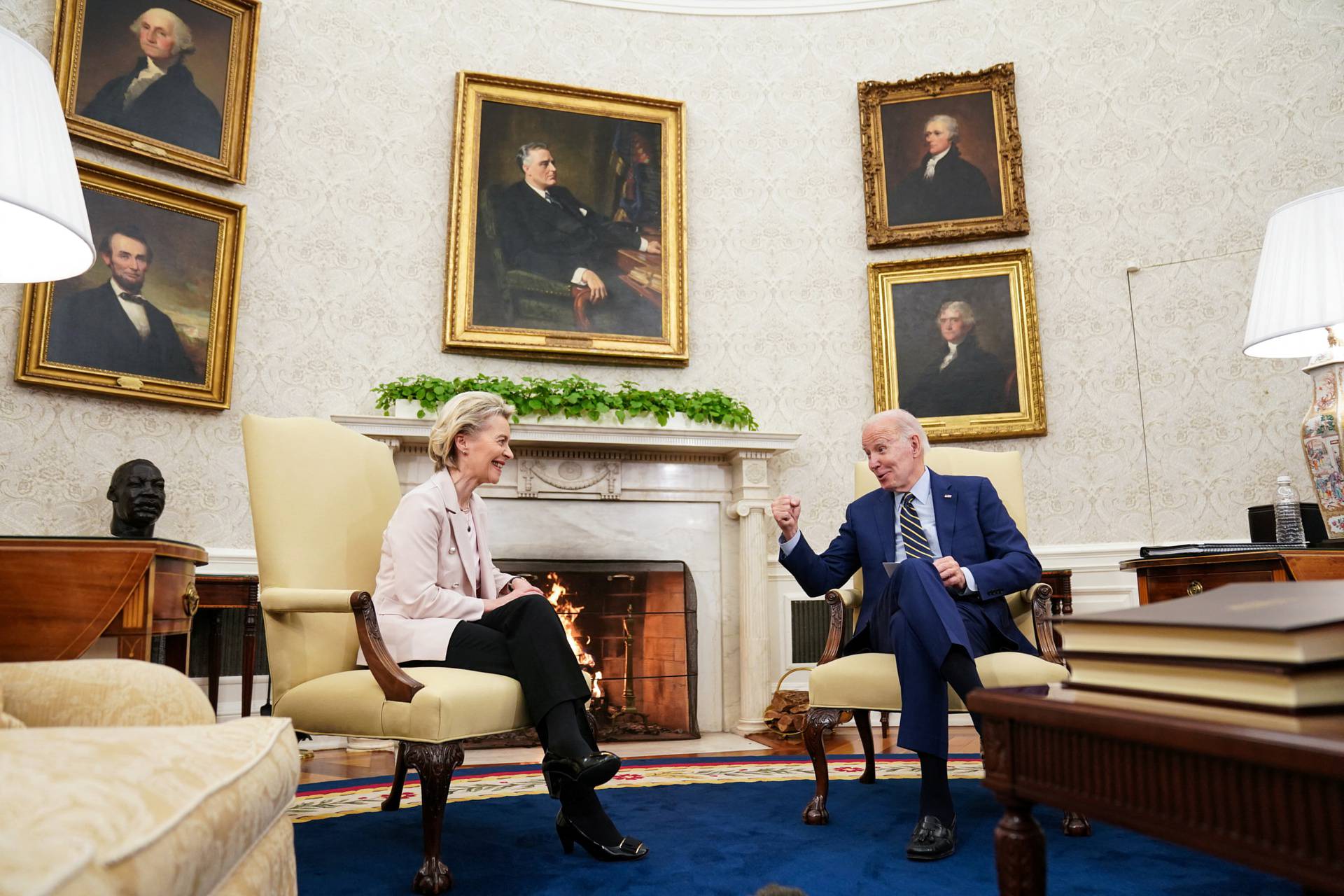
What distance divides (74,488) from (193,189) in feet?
5.49

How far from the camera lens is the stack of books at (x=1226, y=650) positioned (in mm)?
887

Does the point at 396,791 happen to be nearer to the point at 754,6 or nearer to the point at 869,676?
the point at 869,676

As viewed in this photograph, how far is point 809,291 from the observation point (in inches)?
226

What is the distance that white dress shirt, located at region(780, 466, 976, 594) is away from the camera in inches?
129

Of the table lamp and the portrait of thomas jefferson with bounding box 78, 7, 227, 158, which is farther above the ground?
the portrait of thomas jefferson with bounding box 78, 7, 227, 158

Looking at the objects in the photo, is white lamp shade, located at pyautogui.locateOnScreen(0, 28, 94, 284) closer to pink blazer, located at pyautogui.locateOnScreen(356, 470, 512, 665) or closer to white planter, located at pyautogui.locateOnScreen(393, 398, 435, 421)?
pink blazer, located at pyautogui.locateOnScreen(356, 470, 512, 665)

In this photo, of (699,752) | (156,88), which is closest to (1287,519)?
(699,752)

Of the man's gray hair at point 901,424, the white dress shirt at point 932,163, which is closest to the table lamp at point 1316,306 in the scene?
the man's gray hair at point 901,424

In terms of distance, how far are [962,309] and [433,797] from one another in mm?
4476

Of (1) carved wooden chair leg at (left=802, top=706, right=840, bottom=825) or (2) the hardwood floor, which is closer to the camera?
(1) carved wooden chair leg at (left=802, top=706, right=840, bottom=825)

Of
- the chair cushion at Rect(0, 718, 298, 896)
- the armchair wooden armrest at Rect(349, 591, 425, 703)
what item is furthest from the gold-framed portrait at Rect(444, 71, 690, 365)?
the chair cushion at Rect(0, 718, 298, 896)

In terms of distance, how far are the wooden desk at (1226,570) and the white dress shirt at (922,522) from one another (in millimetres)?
688

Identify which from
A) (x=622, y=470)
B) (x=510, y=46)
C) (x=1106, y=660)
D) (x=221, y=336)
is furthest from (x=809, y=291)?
(x=1106, y=660)

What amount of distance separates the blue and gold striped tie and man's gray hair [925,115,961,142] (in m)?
3.31
